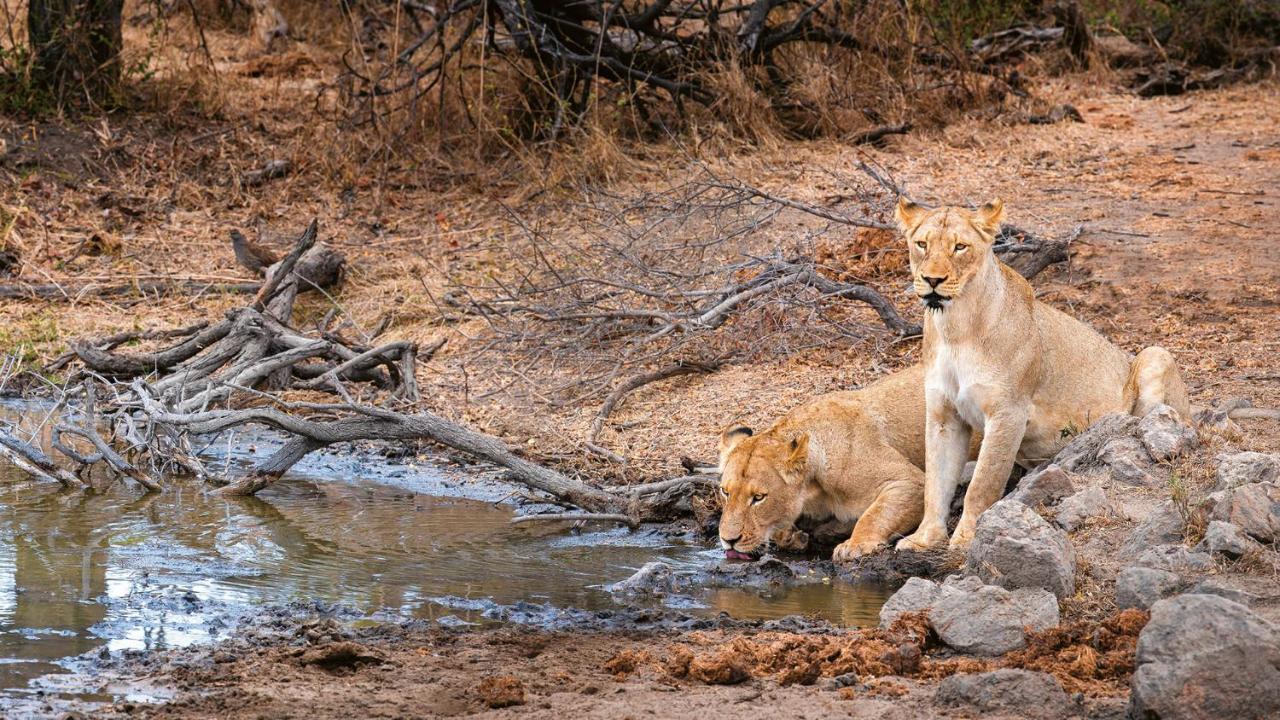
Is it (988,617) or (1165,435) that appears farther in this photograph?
(1165,435)

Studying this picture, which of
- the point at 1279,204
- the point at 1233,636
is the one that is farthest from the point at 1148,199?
the point at 1233,636

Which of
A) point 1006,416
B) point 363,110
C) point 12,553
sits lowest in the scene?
point 12,553

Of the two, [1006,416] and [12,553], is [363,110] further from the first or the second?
[1006,416]

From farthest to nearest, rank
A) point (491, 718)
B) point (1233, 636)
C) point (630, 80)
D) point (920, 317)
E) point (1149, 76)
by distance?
point (1149, 76) → point (630, 80) → point (920, 317) → point (491, 718) → point (1233, 636)

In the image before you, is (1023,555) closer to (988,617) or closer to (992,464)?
(988,617)

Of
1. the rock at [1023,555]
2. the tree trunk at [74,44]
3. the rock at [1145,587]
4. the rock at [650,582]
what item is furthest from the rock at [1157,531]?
the tree trunk at [74,44]

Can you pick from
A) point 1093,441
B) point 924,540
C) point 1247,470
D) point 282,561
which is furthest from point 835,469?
point 282,561

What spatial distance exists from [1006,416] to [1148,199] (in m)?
5.01

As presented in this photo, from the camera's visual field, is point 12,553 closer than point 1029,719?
No

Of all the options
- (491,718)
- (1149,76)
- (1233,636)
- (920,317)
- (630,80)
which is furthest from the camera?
(1149,76)

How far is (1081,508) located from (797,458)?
111 centimetres

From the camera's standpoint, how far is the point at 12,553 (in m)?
6.35

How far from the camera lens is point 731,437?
21.5 feet

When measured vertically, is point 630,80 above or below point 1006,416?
above
